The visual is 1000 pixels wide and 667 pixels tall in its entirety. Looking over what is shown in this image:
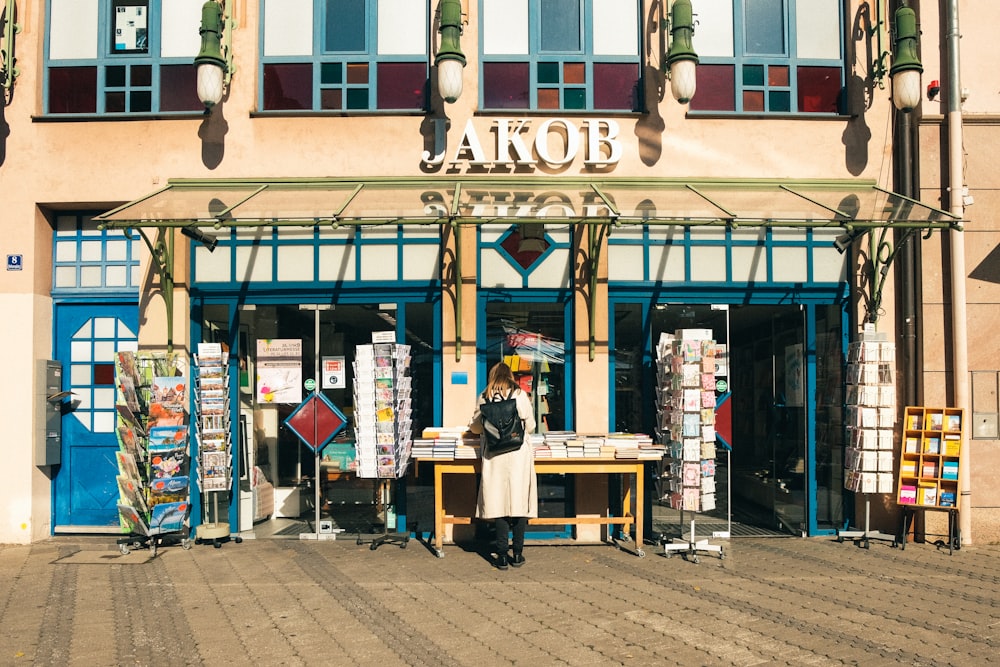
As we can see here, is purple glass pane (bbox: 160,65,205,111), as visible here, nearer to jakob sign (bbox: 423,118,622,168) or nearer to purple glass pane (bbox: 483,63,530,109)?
jakob sign (bbox: 423,118,622,168)

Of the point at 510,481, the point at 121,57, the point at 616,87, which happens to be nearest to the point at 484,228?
the point at 616,87

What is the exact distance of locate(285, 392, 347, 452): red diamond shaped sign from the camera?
9852 millimetres

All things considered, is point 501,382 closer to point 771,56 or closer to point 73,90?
point 771,56

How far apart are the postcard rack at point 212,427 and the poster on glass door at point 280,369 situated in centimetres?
58

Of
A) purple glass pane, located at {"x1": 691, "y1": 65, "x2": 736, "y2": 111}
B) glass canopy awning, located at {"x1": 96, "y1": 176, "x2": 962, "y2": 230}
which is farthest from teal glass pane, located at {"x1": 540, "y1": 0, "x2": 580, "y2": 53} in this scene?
glass canopy awning, located at {"x1": 96, "y1": 176, "x2": 962, "y2": 230}

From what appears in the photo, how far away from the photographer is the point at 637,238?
32.3 ft

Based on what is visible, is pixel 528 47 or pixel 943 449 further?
pixel 528 47

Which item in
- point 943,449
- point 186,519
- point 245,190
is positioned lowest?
point 186,519

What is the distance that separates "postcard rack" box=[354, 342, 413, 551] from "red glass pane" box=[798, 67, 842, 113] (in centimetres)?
491

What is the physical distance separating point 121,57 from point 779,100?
22.6 feet

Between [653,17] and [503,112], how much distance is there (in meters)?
1.86

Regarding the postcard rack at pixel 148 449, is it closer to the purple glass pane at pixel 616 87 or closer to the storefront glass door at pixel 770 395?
the storefront glass door at pixel 770 395

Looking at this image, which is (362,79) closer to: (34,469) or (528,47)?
(528,47)

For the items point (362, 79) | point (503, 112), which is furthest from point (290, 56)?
point (503, 112)
